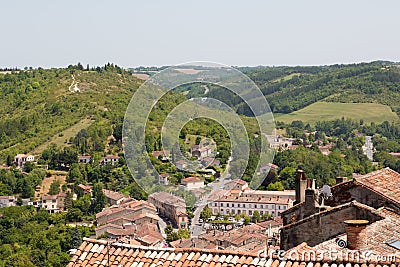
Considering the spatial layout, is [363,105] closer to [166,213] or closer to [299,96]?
[299,96]

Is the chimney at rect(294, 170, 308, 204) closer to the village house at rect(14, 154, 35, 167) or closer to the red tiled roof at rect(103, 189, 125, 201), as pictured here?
the red tiled roof at rect(103, 189, 125, 201)

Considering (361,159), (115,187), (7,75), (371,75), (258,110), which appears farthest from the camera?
(371,75)

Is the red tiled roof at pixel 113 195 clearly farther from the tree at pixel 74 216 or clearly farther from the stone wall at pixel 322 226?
the stone wall at pixel 322 226

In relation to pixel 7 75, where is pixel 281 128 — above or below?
below

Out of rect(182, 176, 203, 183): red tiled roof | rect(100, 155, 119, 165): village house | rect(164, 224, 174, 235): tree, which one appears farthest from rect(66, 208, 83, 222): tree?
rect(182, 176, 203, 183): red tiled roof

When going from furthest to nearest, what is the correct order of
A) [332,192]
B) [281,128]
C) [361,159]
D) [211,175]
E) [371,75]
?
[371,75] → [281,128] → [361,159] → [211,175] → [332,192]

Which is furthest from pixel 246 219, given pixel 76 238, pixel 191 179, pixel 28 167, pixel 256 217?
pixel 191 179

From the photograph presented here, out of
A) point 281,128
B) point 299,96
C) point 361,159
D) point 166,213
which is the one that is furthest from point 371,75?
point 166,213
